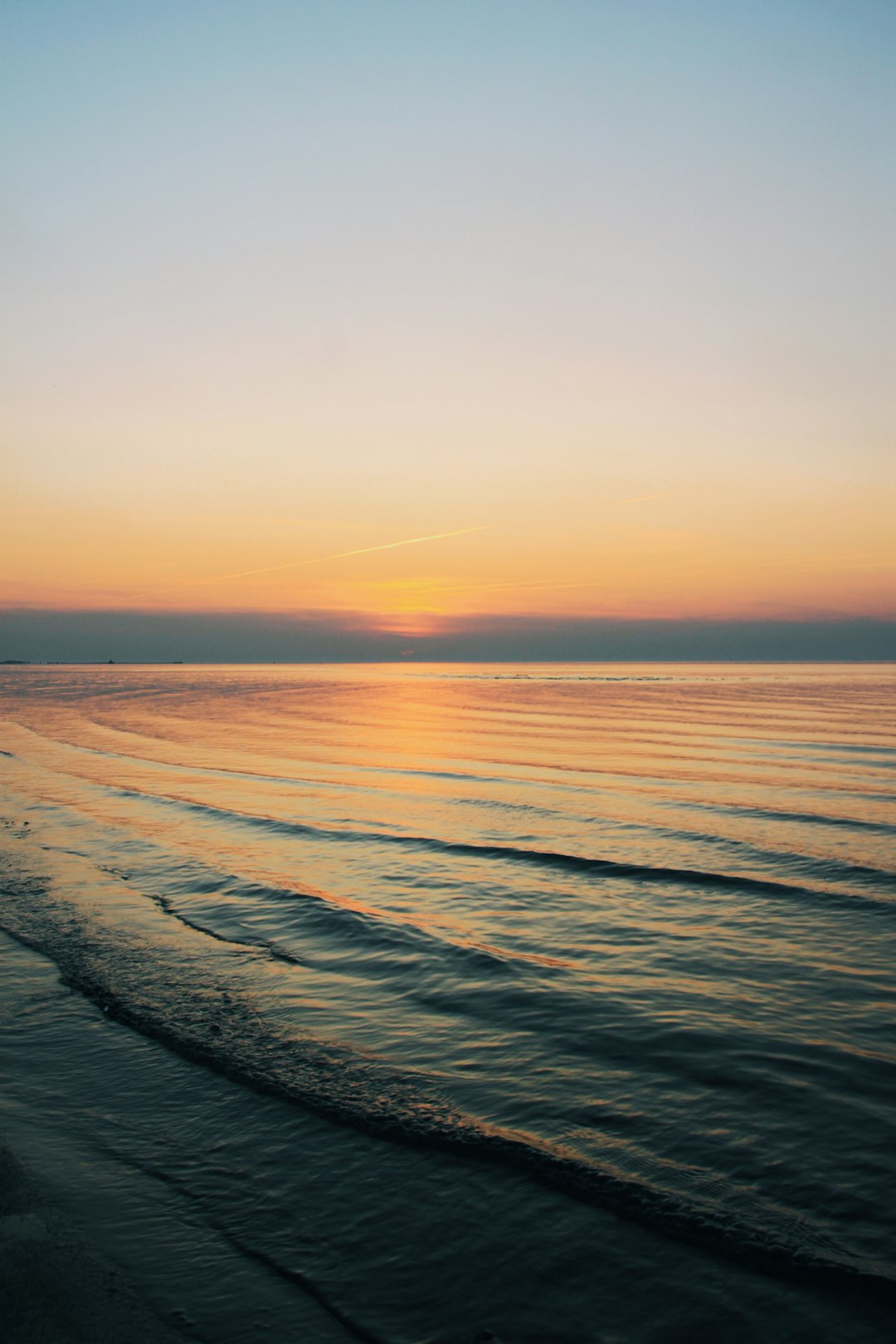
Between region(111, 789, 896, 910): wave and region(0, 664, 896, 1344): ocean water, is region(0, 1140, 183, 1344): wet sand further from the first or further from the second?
region(111, 789, 896, 910): wave

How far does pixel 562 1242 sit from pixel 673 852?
1196 centimetres

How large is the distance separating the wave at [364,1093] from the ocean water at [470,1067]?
0.11ft

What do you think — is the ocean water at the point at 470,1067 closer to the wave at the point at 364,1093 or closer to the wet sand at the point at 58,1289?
the wave at the point at 364,1093

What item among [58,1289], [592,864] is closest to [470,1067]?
[58,1289]

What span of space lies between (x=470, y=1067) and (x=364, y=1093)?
1.11 metres

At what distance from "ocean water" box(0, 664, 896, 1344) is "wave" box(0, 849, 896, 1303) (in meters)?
0.03

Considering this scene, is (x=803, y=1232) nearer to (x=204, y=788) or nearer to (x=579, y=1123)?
(x=579, y=1123)

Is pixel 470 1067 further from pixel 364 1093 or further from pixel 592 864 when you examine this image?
pixel 592 864

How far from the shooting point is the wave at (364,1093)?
5.47 meters

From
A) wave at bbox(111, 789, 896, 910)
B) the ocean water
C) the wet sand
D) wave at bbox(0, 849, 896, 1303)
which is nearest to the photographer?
the wet sand

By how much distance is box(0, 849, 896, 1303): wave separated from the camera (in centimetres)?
547

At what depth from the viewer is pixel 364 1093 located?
744 centimetres

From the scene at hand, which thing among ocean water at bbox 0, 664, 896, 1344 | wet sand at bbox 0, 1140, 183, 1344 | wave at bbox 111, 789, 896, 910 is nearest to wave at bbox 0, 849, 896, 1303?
ocean water at bbox 0, 664, 896, 1344

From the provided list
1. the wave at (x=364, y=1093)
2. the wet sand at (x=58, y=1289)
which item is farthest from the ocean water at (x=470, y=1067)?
the wet sand at (x=58, y=1289)
